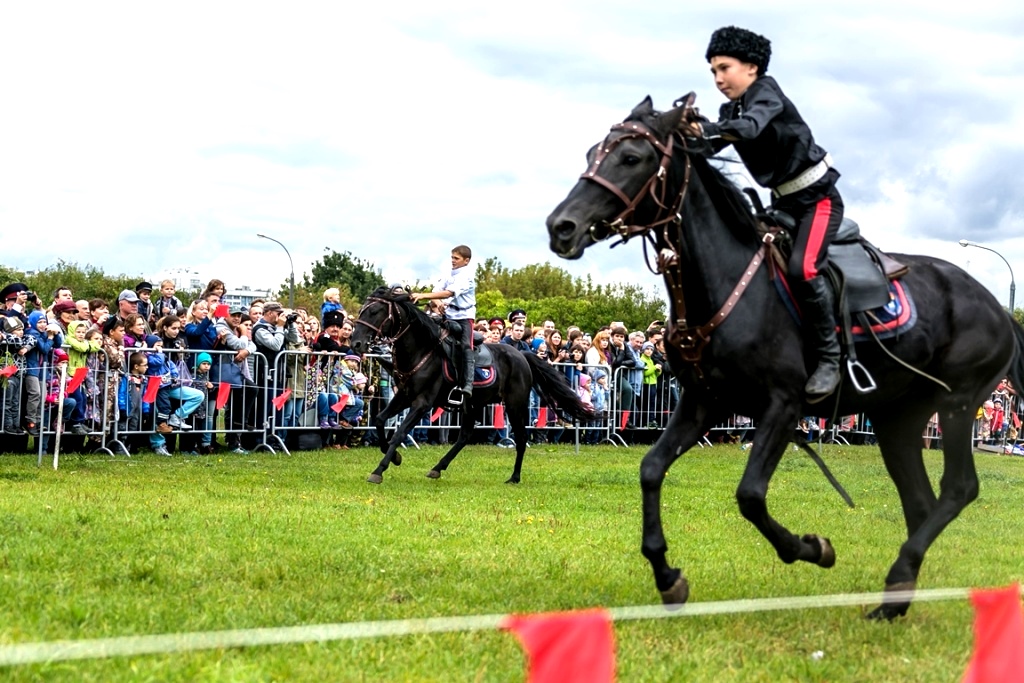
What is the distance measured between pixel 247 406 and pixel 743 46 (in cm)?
1337

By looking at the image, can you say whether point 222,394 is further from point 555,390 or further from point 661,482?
point 661,482

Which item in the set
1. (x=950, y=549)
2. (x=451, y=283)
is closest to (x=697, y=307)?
(x=950, y=549)

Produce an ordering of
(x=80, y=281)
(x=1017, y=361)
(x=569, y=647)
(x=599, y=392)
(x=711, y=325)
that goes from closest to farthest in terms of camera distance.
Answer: (x=569, y=647)
(x=711, y=325)
(x=1017, y=361)
(x=599, y=392)
(x=80, y=281)

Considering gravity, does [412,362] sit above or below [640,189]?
below

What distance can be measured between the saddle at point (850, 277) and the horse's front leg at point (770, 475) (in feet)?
2.07

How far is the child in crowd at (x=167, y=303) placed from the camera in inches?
745

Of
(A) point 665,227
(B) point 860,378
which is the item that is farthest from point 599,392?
(A) point 665,227

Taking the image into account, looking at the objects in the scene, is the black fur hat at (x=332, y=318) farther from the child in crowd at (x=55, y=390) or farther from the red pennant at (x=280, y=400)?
the child in crowd at (x=55, y=390)

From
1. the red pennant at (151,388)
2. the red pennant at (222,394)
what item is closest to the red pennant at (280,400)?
the red pennant at (222,394)

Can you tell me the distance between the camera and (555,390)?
1814cm

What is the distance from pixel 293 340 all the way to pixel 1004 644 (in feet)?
56.6

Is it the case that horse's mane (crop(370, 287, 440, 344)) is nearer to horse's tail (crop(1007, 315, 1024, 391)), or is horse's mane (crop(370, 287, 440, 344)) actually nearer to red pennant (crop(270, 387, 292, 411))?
red pennant (crop(270, 387, 292, 411))

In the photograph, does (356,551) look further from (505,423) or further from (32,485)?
(505,423)

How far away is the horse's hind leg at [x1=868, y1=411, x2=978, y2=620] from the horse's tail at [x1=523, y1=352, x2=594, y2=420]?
32.5 feet
